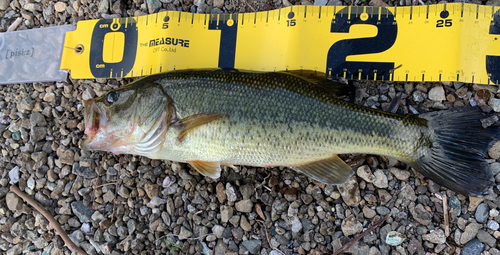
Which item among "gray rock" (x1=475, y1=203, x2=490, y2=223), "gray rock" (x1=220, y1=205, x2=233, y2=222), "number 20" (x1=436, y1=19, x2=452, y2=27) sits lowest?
"gray rock" (x1=220, y1=205, x2=233, y2=222)

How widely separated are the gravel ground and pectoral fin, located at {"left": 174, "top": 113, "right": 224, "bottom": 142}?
732mm

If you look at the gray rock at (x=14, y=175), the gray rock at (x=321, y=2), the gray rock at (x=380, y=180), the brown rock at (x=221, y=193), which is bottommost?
the gray rock at (x=14, y=175)

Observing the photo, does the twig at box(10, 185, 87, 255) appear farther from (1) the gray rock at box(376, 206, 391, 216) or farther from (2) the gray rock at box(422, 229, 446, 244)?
(2) the gray rock at box(422, 229, 446, 244)

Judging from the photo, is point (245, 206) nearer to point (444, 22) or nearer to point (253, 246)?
point (253, 246)

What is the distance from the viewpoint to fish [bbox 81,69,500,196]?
251 cm

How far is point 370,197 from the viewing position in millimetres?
2859

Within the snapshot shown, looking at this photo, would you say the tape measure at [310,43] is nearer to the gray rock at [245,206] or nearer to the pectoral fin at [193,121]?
the pectoral fin at [193,121]

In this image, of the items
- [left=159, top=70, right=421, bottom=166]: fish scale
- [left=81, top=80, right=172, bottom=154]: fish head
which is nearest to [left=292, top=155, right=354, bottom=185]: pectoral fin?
[left=159, top=70, right=421, bottom=166]: fish scale

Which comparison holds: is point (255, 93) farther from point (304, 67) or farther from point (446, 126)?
point (446, 126)

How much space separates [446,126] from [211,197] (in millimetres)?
2392

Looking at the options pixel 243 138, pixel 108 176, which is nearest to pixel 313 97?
pixel 243 138

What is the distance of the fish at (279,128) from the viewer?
8.23 feet

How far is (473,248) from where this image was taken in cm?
266

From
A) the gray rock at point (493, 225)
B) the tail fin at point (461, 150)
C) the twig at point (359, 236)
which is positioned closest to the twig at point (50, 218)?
the twig at point (359, 236)
